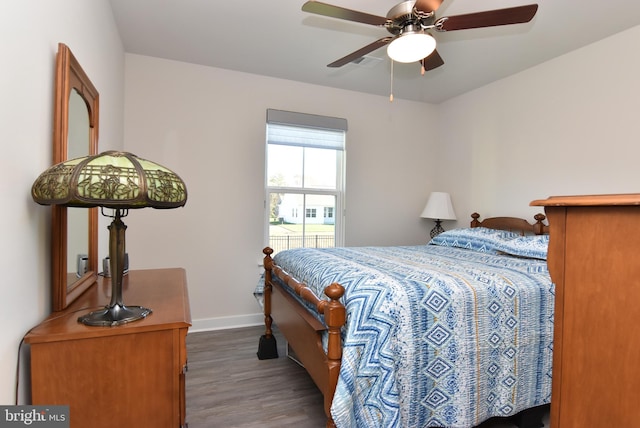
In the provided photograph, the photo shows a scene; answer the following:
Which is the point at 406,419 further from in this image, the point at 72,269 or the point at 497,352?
the point at 72,269

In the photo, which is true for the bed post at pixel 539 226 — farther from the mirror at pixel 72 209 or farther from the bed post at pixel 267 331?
the mirror at pixel 72 209

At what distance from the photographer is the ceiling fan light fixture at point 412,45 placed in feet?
5.86

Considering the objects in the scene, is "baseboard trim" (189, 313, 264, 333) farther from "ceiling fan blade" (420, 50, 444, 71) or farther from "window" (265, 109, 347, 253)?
"ceiling fan blade" (420, 50, 444, 71)

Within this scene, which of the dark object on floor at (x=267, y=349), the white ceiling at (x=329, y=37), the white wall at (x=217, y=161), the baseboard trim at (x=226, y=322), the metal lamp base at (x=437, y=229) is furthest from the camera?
the metal lamp base at (x=437, y=229)

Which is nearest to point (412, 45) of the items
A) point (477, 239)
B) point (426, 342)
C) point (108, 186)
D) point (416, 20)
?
point (416, 20)

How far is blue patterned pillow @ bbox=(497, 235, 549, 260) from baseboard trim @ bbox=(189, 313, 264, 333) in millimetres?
2381

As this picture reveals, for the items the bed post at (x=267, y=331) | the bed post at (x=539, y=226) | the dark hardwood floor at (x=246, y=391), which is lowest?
the dark hardwood floor at (x=246, y=391)

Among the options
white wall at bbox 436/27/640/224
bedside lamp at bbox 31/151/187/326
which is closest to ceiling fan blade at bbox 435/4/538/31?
white wall at bbox 436/27/640/224

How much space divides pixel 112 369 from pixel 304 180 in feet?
9.32

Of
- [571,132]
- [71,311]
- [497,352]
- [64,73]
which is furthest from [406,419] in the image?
[571,132]

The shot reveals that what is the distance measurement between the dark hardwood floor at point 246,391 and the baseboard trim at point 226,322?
0.31 meters

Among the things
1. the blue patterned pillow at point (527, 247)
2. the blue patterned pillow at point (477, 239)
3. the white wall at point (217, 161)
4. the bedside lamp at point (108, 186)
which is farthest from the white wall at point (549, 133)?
the bedside lamp at point (108, 186)

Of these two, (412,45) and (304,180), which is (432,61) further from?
(304,180)

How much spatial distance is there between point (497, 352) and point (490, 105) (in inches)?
110
